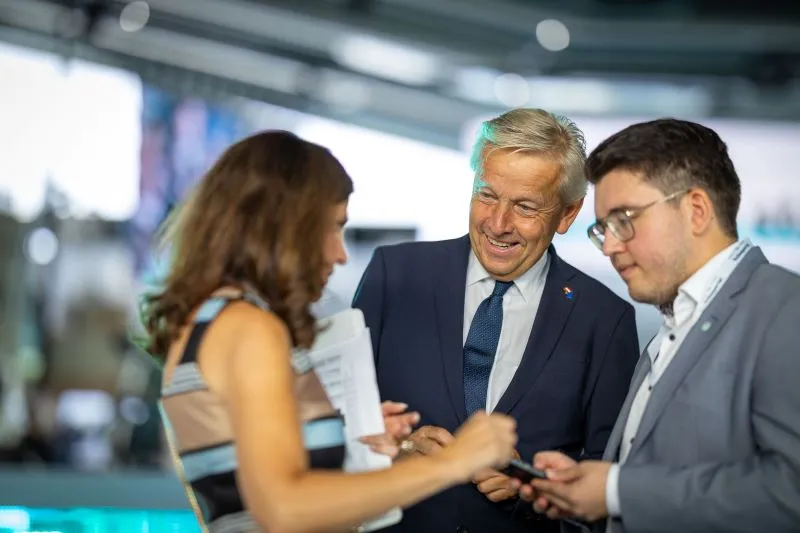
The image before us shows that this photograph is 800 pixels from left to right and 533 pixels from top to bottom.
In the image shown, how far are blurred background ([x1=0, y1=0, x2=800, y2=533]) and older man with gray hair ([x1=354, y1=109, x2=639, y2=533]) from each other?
3.60m

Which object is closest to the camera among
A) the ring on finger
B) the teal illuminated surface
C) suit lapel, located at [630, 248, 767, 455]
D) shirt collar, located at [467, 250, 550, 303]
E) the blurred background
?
suit lapel, located at [630, 248, 767, 455]

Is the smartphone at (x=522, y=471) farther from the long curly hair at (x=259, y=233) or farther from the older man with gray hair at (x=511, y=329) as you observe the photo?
the long curly hair at (x=259, y=233)

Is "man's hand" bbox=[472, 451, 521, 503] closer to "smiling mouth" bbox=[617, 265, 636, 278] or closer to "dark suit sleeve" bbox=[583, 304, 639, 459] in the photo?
"dark suit sleeve" bbox=[583, 304, 639, 459]

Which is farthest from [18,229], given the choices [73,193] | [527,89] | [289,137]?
[289,137]

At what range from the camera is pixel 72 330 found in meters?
6.64

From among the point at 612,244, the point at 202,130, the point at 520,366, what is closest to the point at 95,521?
the point at 202,130

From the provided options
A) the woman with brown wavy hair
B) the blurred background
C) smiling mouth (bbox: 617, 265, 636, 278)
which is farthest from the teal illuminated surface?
smiling mouth (bbox: 617, 265, 636, 278)

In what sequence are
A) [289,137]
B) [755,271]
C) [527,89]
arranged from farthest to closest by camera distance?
[527,89], [755,271], [289,137]

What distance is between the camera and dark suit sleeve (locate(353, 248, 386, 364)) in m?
2.59

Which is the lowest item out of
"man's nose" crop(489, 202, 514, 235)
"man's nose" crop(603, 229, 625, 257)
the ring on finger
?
the ring on finger

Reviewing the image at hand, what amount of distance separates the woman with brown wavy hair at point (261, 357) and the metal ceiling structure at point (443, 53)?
4.29 meters

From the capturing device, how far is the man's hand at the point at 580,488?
1.95m

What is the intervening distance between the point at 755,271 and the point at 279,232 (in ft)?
3.14

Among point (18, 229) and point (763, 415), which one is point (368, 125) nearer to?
point (18, 229)
